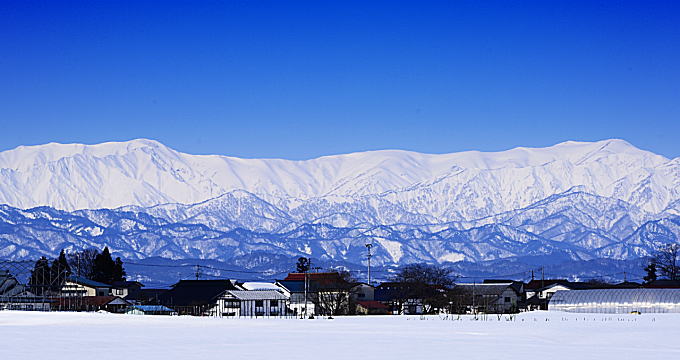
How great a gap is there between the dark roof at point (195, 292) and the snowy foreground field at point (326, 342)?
52280 millimetres

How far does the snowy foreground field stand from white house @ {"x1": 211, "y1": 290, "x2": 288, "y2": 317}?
4497cm

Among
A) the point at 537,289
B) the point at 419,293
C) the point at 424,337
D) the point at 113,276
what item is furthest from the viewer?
the point at 537,289

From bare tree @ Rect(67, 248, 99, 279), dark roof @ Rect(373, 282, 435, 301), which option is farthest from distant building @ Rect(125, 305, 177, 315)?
bare tree @ Rect(67, 248, 99, 279)

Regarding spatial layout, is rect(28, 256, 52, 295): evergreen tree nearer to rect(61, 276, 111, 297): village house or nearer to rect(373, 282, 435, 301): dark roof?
rect(61, 276, 111, 297): village house

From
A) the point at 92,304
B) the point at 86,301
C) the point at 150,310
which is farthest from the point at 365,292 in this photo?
the point at 92,304

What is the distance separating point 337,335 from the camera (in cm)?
4638

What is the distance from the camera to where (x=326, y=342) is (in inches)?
1615

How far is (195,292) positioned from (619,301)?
1771 inches

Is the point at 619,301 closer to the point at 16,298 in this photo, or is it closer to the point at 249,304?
the point at 249,304

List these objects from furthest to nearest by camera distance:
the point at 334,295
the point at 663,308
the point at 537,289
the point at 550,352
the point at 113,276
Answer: the point at 537,289 → the point at 113,276 → the point at 334,295 → the point at 663,308 → the point at 550,352

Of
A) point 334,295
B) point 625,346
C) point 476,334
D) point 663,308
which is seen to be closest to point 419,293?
point 334,295

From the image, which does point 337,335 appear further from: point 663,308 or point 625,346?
point 663,308

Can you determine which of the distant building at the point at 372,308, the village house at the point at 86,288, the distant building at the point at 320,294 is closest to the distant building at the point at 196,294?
the distant building at the point at 320,294

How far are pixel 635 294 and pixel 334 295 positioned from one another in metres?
27.2
